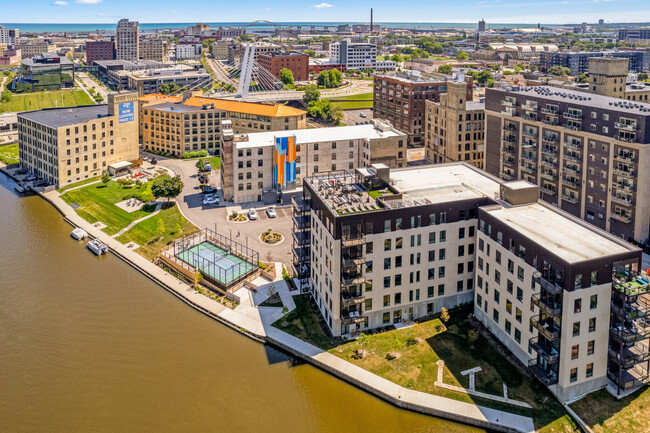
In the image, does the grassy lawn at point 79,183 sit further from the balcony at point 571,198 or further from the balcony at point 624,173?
the balcony at point 624,173

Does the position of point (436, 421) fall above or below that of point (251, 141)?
below

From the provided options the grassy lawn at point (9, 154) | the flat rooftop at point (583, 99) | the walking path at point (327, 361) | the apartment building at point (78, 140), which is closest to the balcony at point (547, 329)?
the walking path at point (327, 361)

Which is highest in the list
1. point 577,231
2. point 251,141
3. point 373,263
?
point 251,141

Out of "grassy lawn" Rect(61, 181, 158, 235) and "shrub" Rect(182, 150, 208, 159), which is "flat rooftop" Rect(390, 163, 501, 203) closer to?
"grassy lawn" Rect(61, 181, 158, 235)

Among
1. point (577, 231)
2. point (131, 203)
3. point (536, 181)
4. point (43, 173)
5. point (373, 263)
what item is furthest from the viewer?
point (43, 173)

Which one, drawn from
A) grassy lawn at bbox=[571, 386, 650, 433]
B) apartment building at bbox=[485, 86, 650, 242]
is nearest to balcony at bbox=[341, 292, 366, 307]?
grassy lawn at bbox=[571, 386, 650, 433]

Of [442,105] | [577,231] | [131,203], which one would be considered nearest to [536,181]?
[442,105]

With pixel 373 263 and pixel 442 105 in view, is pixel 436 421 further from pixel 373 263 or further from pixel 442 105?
pixel 442 105
